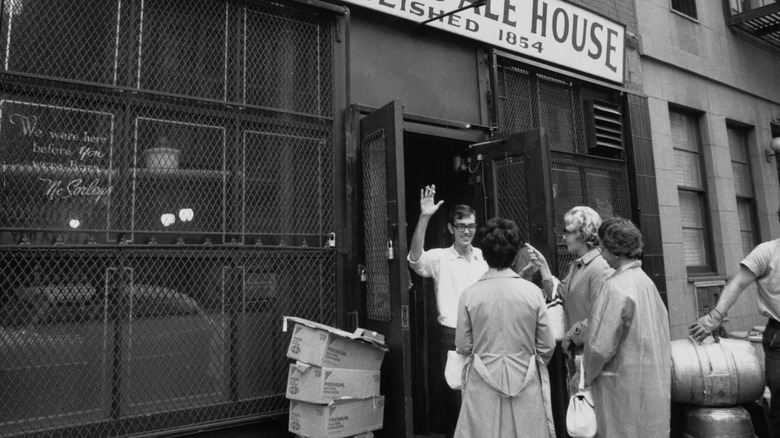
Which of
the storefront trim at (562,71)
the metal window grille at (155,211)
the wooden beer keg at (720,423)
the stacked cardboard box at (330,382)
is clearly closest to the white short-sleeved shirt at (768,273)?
the wooden beer keg at (720,423)

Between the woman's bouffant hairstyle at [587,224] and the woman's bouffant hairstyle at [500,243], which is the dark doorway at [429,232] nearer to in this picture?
the woman's bouffant hairstyle at [587,224]

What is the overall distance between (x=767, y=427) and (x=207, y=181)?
4950 millimetres

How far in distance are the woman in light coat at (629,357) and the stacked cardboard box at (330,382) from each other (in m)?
1.60

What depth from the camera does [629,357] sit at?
328 centimetres

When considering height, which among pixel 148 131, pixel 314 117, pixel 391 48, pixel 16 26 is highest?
pixel 391 48

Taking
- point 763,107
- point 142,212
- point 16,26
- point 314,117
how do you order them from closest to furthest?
point 16,26 → point 142,212 → point 314,117 → point 763,107

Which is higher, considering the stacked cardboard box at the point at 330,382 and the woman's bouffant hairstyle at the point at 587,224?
the woman's bouffant hairstyle at the point at 587,224

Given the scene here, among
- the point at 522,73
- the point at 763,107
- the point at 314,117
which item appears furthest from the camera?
the point at 763,107

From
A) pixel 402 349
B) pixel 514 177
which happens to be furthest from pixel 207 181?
pixel 514 177

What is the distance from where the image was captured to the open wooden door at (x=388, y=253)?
4.18m

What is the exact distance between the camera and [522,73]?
6.73 meters

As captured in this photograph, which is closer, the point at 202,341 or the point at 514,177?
the point at 202,341

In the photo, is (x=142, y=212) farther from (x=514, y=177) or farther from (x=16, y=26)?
(x=514, y=177)

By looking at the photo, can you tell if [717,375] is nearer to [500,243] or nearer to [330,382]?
[500,243]
